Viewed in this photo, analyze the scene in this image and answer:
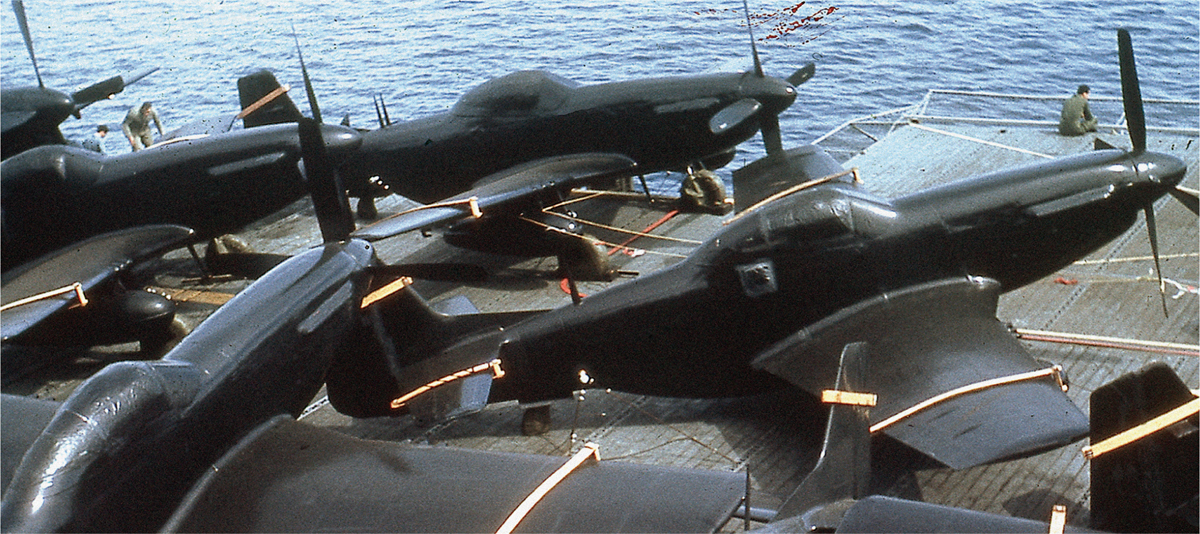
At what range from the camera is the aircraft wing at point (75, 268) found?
13281mm

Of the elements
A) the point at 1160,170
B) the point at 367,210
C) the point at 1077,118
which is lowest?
the point at 367,210

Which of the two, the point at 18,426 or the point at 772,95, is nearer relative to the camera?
the point at 18,426

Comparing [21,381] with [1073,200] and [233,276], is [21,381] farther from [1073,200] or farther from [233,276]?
[1073,200]

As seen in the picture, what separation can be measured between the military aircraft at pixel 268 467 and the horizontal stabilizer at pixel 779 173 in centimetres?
787

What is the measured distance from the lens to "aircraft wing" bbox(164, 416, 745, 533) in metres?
6.98

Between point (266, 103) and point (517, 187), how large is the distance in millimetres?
8469

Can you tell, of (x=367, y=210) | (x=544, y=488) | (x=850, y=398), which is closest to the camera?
(x=544, y=488)

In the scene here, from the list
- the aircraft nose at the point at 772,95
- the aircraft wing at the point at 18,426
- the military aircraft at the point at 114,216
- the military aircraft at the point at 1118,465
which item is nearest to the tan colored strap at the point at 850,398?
the military aircraft at the point at 1118,465

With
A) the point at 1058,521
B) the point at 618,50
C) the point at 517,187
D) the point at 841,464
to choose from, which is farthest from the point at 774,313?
the point at 618,50

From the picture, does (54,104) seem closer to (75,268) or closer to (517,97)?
(75,268)

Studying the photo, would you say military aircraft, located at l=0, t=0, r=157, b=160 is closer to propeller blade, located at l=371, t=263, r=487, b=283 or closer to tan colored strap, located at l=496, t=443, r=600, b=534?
propeller blade, located at l=371, t=263, r=487, b=283

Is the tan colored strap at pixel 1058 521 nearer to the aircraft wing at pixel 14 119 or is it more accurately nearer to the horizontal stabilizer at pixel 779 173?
the horizontal stabilizer at pixel 779 173

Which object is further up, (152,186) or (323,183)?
(323,183)

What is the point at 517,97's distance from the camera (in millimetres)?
17094
